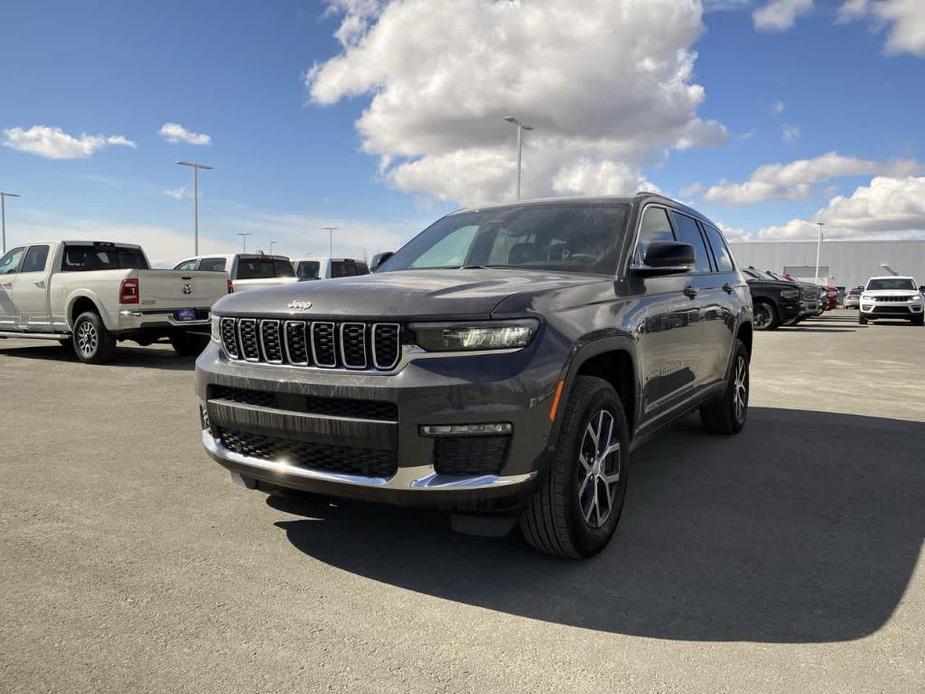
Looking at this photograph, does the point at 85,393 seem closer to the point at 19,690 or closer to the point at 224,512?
the point at 224,512

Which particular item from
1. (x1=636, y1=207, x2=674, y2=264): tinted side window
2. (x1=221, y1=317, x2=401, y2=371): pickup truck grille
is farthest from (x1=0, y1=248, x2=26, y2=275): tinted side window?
(x1=636, y1=207, x2=674, y2=264): tinted side window

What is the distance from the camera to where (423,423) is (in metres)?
2.67

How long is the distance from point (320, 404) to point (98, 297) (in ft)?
29.0

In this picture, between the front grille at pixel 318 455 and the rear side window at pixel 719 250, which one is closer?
the front grille at pixel 318 455

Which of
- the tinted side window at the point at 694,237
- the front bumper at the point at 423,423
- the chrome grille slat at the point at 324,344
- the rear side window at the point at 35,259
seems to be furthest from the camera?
the rear side window at the point at 35,259

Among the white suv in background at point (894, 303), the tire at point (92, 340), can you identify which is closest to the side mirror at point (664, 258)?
the tire at point (92, 340)

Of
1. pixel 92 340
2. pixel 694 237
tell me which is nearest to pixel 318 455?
pixel 694 237

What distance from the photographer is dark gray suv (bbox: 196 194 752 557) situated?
2.70 m

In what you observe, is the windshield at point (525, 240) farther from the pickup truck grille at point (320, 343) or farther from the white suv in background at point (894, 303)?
the white suv in background at point (894, 303)

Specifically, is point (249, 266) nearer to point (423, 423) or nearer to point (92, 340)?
point (92, 340)

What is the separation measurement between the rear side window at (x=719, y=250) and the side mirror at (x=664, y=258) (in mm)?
1999

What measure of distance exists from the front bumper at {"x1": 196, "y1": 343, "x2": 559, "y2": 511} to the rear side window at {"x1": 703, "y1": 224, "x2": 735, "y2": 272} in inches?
137

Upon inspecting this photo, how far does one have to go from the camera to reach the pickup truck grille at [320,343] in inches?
110

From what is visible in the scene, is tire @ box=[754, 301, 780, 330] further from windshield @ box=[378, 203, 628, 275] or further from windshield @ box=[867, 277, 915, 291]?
windshield @ box=[378, 203, 628, 275]
